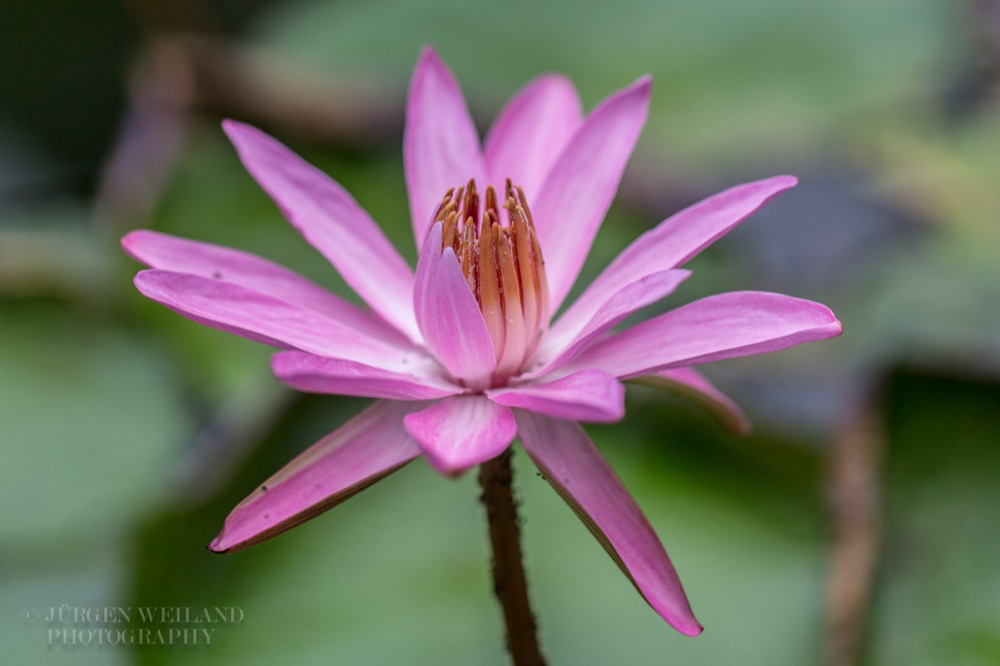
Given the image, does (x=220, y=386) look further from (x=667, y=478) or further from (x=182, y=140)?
(x=667, y=478)

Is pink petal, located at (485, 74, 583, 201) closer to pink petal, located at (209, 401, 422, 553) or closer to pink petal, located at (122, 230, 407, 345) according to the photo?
pink petal, located at (122, 230, 407, 345)

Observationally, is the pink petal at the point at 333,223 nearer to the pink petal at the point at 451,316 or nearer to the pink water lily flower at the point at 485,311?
the pink water lily flower at the point at 485,311

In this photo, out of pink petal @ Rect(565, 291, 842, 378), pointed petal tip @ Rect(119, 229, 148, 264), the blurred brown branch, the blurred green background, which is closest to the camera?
pink petal @ Rect(565, 291, 842, 378)

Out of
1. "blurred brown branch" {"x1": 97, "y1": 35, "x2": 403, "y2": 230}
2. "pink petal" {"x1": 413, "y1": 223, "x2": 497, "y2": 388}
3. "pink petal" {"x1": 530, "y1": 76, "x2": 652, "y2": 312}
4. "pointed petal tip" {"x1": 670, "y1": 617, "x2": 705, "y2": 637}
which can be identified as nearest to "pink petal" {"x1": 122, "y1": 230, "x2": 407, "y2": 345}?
"pink petal" {"x1": 413, "y1": 223, "x2": 497, "y2": 388}

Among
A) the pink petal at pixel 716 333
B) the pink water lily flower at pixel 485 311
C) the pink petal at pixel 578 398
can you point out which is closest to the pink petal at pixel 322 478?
the pink water lily flower at pixel 485 311

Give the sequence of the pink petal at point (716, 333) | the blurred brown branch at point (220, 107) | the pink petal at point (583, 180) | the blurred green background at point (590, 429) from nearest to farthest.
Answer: the pink petal at point (716, 333) < the pink petal at point (583, 180) < the blurred green background at point (590, 429) < the blurred brown branch at point (220, 107)

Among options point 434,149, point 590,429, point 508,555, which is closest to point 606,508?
point 508,555

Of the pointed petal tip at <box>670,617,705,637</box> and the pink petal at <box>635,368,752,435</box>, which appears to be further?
the pink petal at <box>635,368,752,435</box>

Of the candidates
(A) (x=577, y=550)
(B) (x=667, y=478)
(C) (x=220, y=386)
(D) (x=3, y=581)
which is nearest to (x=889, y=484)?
(B) (x=667, y=478)

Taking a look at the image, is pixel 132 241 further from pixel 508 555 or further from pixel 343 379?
pixel 508 555
